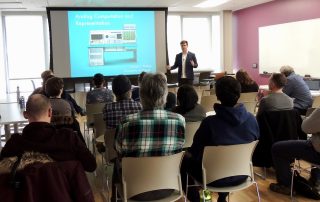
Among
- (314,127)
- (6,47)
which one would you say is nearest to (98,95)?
(314,127)

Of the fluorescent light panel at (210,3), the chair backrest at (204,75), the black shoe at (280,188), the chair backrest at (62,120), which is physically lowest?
the black shoe at (280,188)

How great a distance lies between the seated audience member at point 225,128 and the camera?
255 cm

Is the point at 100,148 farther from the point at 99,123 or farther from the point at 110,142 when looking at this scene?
the point at 110,142

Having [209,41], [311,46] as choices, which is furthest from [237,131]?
[209,41]

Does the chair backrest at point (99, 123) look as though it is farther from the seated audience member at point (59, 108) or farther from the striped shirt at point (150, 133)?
the striped shirt at point (150, 133)

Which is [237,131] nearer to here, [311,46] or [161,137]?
[161,137]

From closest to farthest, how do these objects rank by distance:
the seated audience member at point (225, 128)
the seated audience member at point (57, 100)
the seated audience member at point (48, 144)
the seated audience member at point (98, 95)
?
the seated audience member at point (48, 144) → the seated audience member at point (225, 128) → the seated audience member at point (57, 100) → the seated audience member at point (98, 95)

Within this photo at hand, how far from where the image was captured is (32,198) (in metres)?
1.67

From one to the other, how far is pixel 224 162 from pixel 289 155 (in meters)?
1.09

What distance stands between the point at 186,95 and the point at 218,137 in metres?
0.82

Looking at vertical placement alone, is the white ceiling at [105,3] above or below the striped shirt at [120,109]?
above

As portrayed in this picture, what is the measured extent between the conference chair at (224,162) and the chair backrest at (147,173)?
244 millimetres

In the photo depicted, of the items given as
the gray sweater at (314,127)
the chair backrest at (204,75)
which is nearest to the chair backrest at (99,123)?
the gray sweater at (314,127)

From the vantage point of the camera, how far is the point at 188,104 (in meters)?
3.29
